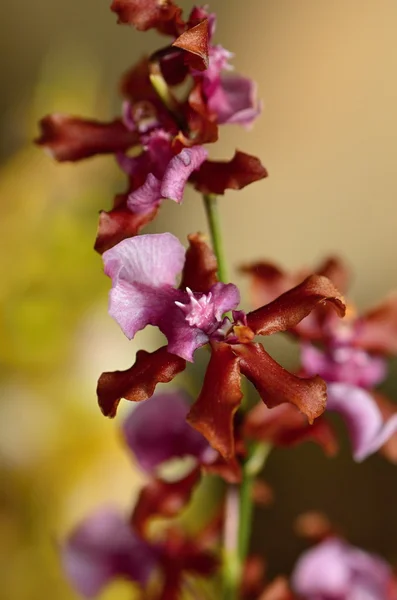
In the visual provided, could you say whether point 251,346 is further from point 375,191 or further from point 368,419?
point 375,191

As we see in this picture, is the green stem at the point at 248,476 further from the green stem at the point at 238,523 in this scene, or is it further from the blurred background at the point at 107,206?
the blurred background at the point at 107,206

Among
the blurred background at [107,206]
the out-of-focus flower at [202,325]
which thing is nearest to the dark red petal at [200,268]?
the out-of-focus flower at [202,325]

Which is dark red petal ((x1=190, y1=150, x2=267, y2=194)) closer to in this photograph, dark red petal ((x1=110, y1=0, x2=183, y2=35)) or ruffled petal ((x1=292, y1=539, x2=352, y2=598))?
dark red petal ((x1=110, y1=0, x2=183, y2=35))

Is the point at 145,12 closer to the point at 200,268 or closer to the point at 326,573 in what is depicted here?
the point at 200,268

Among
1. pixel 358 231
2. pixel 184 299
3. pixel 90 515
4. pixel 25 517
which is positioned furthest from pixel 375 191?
pixel 184 299

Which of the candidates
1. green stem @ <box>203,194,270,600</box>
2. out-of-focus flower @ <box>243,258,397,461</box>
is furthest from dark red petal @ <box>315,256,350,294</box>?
green stem @ <box>203,194,270,600</box>

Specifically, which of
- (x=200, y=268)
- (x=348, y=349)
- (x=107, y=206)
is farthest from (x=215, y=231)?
(x=107, y=206)
